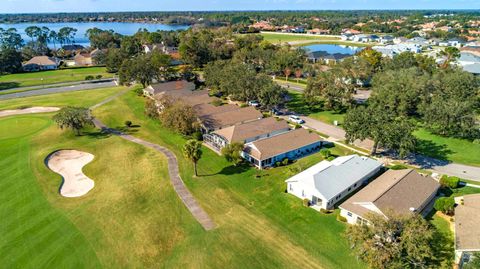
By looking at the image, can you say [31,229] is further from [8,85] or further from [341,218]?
[8,85]

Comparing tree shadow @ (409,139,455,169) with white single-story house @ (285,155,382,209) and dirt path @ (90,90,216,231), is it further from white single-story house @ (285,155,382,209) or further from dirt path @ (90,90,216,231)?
dirt path @ (90,90,216,231)

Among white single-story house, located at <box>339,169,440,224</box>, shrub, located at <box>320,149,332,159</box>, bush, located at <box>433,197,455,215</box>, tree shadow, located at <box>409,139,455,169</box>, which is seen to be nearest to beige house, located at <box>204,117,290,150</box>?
shrub, located at <box>320,149,332,159</box>

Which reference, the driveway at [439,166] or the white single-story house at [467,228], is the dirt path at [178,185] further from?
the driveway at [439,166]

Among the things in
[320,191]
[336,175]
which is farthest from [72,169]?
[336,175]

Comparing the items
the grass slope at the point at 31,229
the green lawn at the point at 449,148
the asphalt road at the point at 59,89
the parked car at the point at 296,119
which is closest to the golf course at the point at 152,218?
the grass slope at the point at 31,229

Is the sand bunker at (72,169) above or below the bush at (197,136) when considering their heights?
below

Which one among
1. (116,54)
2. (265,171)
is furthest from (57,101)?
(265,171)

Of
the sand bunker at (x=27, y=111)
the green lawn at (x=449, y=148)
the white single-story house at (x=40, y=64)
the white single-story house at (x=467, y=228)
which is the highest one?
the white single-story house at (x=40, y=64)
